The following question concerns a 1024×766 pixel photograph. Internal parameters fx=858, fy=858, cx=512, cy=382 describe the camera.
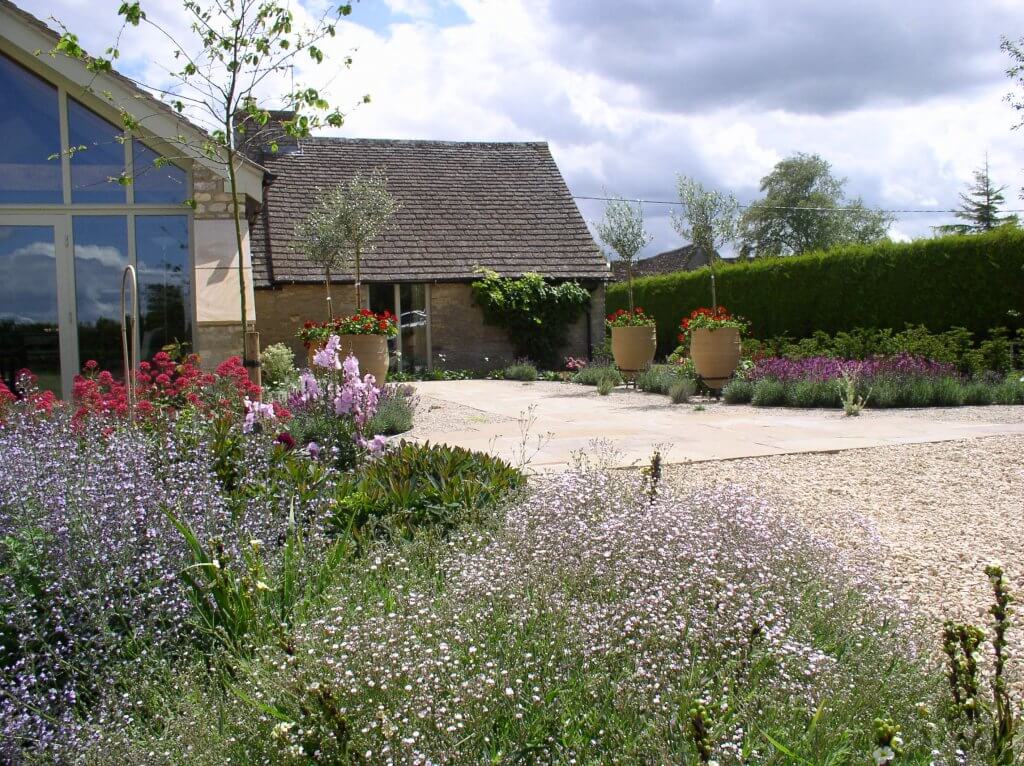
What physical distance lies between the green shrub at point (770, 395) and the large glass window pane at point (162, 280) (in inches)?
269

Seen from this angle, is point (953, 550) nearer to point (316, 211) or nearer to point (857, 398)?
point (857, 398)

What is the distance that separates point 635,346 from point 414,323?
19.2 feet

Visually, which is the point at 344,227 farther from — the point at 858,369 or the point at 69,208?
the point at 858,369

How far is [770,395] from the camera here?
10680 millimetres

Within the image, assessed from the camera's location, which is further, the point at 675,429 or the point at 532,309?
the point at 532,309

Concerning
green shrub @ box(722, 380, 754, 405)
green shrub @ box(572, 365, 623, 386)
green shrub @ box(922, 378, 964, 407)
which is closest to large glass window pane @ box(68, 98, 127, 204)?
green shrub @ box(722, 380, 754, 405)

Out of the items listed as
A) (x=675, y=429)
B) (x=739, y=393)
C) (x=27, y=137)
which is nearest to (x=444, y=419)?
(x=675, y=429)

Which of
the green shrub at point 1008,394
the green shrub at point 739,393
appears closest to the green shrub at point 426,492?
the green shrub at point 739,393

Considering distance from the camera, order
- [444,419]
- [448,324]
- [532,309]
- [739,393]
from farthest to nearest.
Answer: [448,324] < [532,309] < [739,393] < [444,419]

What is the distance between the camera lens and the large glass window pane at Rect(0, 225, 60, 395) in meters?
9.17

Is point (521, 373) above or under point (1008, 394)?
above

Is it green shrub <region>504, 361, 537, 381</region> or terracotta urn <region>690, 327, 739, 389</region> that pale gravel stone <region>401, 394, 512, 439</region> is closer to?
terracotta urn <region>690, 327, 739, 389</region>

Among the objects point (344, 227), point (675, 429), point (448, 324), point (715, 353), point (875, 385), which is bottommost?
point (675, 429)

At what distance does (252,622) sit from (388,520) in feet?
3.11
